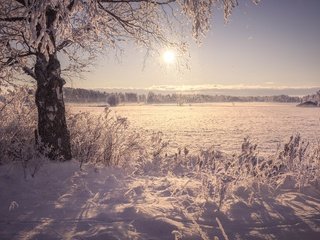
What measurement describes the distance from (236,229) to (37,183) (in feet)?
10.9

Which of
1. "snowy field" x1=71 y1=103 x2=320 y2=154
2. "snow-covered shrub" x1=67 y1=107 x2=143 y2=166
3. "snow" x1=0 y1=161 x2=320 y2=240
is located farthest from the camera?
"snowy field" x1=71 y1=103 x2=320 y2=154

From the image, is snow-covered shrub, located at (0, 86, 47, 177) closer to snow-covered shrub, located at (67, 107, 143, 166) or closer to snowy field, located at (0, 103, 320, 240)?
snowy field, located at (0, 103, 320, 240)

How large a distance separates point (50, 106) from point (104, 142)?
151 cm

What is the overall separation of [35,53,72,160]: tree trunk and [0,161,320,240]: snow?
691mm

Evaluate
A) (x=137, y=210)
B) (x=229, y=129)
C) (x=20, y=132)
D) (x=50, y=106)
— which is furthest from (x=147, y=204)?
(x=229, y=129)

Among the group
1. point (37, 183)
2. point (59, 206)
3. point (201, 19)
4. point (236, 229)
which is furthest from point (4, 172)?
point (201, 19)

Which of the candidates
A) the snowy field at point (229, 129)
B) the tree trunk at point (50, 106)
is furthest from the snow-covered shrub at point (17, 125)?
the snowy field at point (229, 129)

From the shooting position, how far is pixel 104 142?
730 cm

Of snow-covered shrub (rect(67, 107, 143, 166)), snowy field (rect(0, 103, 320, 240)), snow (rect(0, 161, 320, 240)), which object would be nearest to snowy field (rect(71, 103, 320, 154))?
snow-covered shrub (rect(67, 107, 143, 166))

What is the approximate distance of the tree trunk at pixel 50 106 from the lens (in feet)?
20.8

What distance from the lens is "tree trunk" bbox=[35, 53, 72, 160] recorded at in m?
6.34

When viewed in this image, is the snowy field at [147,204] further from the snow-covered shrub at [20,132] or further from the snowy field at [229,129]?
the snowy field at [229,129]

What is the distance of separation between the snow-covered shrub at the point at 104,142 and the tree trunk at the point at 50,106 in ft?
2.00

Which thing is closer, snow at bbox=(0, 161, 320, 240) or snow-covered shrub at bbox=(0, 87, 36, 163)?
snow at bbox=(0, 161, 320, 240)
